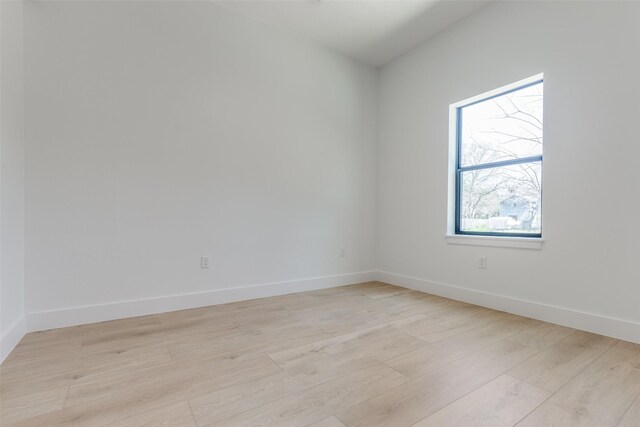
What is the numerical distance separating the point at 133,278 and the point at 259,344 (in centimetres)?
131

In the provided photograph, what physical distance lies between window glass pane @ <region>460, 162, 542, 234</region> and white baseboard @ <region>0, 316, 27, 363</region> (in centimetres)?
372

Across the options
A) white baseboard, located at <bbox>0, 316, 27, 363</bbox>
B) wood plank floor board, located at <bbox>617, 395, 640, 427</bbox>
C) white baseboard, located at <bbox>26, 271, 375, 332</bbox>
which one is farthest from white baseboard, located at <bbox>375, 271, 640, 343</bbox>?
white baseboard, located at <bbox>0, 316, 27, 363</bbox>

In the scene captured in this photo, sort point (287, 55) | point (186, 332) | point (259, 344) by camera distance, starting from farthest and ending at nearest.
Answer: point (287, 55), point (186, 332), point (259, 344)

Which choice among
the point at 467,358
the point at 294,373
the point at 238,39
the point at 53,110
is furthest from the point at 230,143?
the point at 467,358

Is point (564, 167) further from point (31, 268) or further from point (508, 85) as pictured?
point (31, 268)

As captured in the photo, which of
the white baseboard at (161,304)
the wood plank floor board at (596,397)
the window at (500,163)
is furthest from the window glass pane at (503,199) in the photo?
the white baseboard at (161,304)

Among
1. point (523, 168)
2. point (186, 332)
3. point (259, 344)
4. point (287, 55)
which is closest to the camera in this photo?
point (259, 344)

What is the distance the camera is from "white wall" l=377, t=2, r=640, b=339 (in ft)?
6.82

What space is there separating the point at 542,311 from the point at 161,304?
320 cm

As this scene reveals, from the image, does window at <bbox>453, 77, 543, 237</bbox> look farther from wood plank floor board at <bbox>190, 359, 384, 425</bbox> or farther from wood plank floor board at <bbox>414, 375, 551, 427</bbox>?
wood plank floor board at <bbox>190, 359, 384, 425</bbox>

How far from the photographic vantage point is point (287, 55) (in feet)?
10.9

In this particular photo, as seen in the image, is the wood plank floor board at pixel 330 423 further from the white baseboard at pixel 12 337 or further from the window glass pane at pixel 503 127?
the window glass pane at pixel 503 127

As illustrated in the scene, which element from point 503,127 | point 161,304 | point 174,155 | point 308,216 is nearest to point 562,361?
point 503,127

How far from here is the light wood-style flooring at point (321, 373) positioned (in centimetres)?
127
